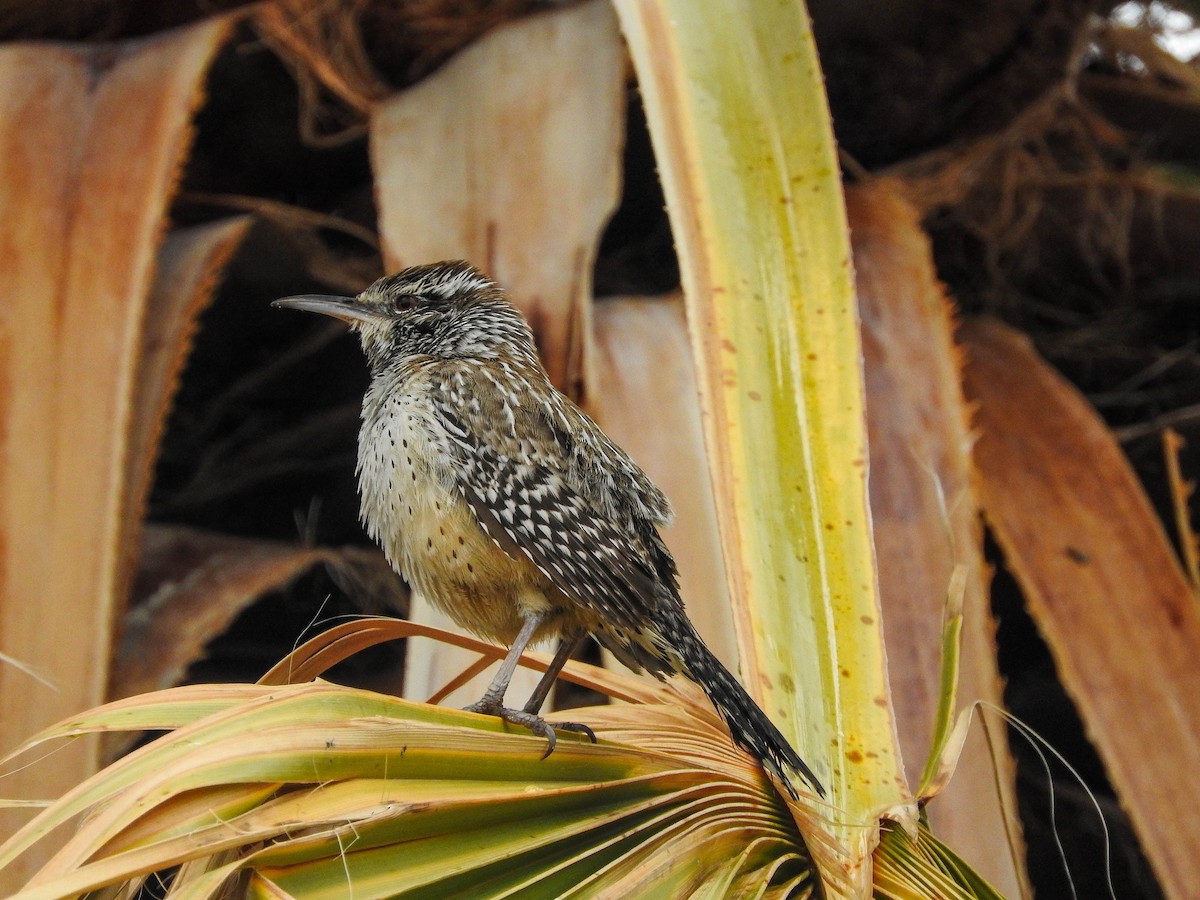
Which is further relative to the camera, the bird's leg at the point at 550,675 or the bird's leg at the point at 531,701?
the bird's leg at the point at 550,675

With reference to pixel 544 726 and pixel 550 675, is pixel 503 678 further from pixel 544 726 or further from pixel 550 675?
pixel 544 726

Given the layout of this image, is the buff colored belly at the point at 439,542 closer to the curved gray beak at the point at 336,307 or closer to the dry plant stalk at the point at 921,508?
the curved gray beak at the point at 336,307

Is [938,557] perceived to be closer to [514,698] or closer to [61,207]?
[514,698]

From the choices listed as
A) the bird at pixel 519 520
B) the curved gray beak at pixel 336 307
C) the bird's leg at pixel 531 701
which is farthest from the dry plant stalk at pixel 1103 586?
the curved gray beak at pixel 336 307

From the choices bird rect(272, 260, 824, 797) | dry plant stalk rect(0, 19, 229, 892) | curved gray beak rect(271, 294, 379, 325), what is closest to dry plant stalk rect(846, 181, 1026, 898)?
bird rect(272, 260, 824, 797)

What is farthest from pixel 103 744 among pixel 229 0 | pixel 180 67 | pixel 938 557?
pixel 229 0

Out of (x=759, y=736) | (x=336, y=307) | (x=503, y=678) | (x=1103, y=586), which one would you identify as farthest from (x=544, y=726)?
(x=1103, y=586)
